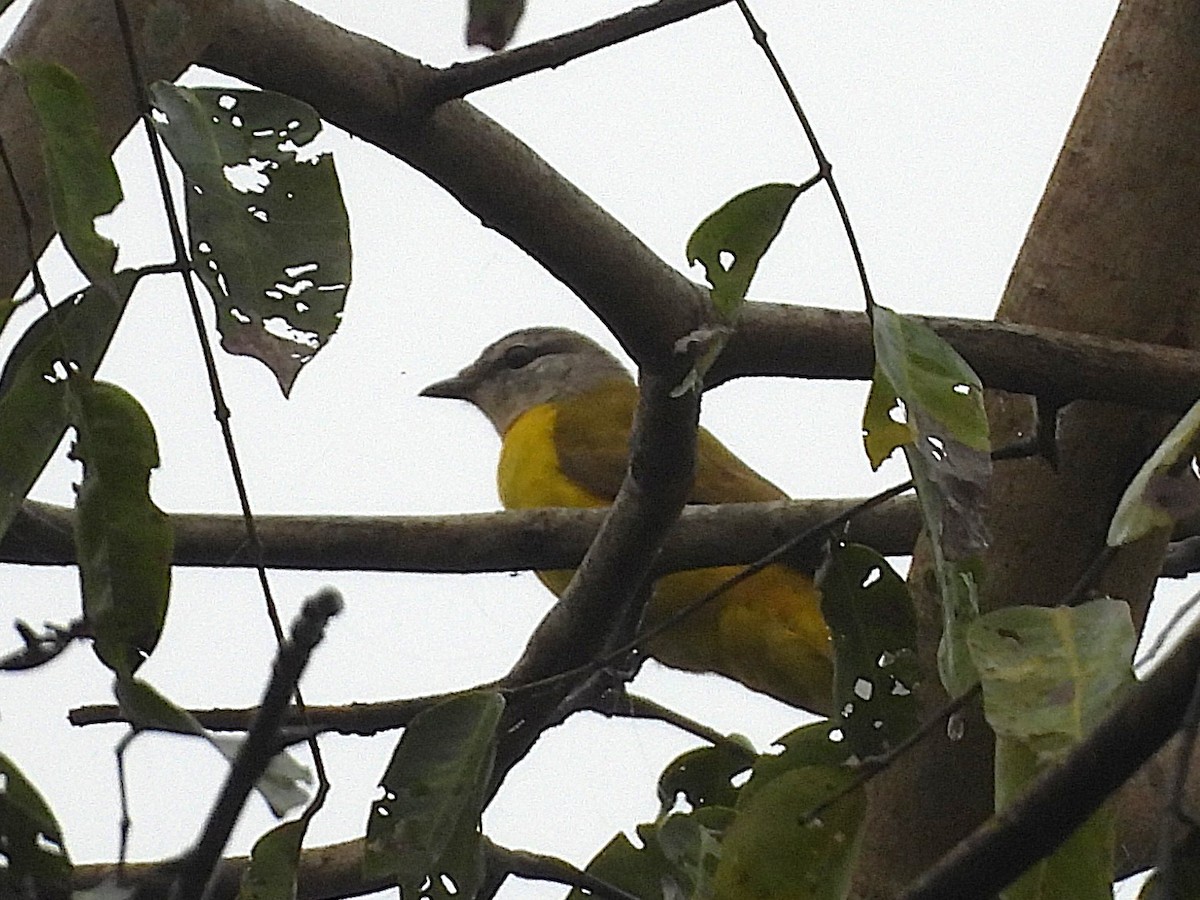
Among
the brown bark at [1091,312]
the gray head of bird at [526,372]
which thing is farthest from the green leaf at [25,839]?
the gray head of bird at [526,372]

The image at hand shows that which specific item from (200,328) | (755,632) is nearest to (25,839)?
(200,328)

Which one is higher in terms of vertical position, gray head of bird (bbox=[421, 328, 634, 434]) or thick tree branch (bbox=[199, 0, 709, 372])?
gray head of bird (bbox=[421, 328, 634, 434])

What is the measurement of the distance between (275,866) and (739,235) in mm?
518

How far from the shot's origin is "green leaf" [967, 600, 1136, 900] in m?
0.99

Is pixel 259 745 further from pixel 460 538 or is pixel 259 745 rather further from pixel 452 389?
pixel 452 389

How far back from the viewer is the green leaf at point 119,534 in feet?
3.57

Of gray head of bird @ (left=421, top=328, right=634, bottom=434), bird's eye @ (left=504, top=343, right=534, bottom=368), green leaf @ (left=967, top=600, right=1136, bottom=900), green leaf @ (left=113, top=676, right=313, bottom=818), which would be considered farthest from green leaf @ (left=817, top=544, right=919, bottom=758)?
bird's eye @ (left=504, top=343, right=534, bottom=368)

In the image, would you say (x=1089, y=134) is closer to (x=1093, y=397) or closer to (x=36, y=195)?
(x=1093, y=397)

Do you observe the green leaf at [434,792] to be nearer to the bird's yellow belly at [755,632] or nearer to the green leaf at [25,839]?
the green leaf at [25,839]

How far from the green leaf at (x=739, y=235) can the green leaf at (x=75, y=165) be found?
403 mm

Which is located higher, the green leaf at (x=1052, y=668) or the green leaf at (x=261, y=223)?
the green leaf at (x=261, y=223)

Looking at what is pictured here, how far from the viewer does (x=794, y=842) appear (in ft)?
3.86

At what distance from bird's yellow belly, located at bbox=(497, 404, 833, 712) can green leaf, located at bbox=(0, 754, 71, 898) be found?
5.16 ft

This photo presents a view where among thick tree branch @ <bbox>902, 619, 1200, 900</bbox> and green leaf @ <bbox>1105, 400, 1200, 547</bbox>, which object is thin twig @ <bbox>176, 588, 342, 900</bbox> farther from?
green leaf @ <bbox>1105, 400, 1200, 547</bbox>
